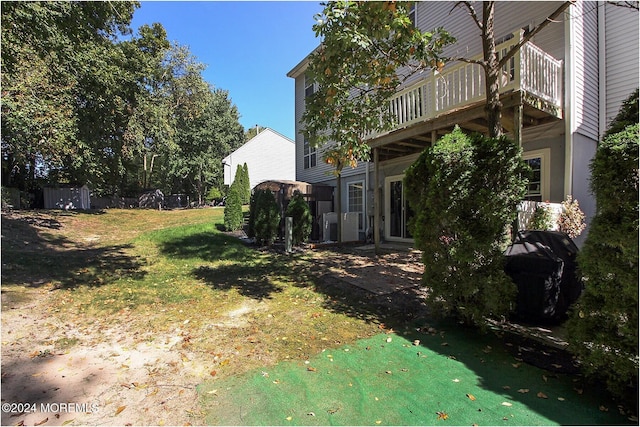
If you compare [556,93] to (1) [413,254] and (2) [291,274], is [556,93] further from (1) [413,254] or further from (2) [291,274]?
(2) [291,274]

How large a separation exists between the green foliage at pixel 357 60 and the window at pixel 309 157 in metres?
9.04

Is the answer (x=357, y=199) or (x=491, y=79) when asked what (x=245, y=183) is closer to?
(x=357, y=199)

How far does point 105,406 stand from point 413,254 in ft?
24.5

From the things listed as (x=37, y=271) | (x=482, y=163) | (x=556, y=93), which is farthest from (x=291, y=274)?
(x=556, y=93)

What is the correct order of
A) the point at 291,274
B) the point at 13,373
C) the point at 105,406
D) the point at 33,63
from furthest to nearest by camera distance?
the point at 33,63 → the point at 291,274 → the point at 13,373 → the point at 105,406

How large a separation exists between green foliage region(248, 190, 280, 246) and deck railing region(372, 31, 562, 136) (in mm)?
4578

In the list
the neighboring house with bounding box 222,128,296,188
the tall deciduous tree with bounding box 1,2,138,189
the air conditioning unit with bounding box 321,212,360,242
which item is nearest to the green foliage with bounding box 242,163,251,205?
the neighboring house with bounding box 222,128,296,188

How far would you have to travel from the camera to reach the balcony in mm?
5832

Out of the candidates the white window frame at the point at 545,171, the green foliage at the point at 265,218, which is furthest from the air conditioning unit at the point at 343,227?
the white window frame at the point at 545,171

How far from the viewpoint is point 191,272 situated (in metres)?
6.65

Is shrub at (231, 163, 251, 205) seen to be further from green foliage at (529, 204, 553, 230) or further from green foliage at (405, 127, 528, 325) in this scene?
green foliage at (405, 127, 528, 325)

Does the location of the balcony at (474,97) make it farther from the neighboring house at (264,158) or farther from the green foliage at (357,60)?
the neighboring house at (264,158)

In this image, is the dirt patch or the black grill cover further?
the black grill cover

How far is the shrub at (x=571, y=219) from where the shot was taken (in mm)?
6090
